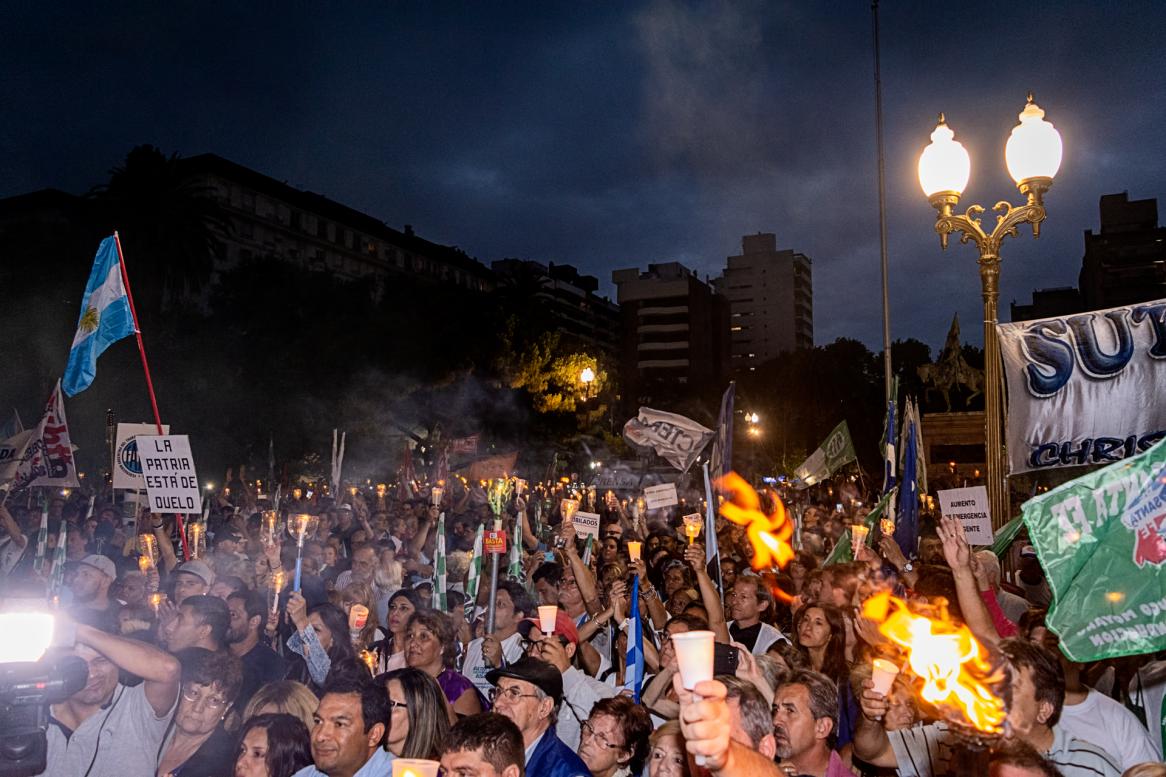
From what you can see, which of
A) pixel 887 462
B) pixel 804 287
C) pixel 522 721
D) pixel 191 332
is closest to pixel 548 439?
pixel 191 332

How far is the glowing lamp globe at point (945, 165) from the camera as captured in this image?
9.11m

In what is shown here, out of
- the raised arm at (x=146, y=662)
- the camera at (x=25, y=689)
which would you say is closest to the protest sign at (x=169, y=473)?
the raised arm at (x=146, y=662)


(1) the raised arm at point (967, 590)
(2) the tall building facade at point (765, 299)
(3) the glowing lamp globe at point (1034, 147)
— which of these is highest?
(2) the tall building facade at point (765, 299)

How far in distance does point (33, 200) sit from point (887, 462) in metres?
64.7

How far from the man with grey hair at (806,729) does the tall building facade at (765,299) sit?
136659 millimetres

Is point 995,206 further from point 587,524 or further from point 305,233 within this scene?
point 305,233

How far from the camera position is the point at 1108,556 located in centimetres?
415

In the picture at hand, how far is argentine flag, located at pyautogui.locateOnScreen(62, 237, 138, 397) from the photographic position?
991 cm

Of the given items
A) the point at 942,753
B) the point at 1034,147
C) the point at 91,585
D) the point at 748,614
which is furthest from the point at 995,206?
the point at 91,585

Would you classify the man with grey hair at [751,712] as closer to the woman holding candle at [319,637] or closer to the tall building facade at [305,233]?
the woman holding candle at [319,637]

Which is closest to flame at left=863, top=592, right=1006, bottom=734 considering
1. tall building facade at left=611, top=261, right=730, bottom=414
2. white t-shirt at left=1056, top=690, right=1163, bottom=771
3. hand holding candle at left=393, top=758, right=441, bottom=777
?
white t-shirt at left=1056, top=690, right=1163, bottom=771

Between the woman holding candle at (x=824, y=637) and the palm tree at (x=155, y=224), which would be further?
the palm tree at (x=155, y=224)

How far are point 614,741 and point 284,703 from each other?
68.6 inches

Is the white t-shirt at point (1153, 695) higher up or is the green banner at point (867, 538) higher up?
the green banner at point (867, 538)
